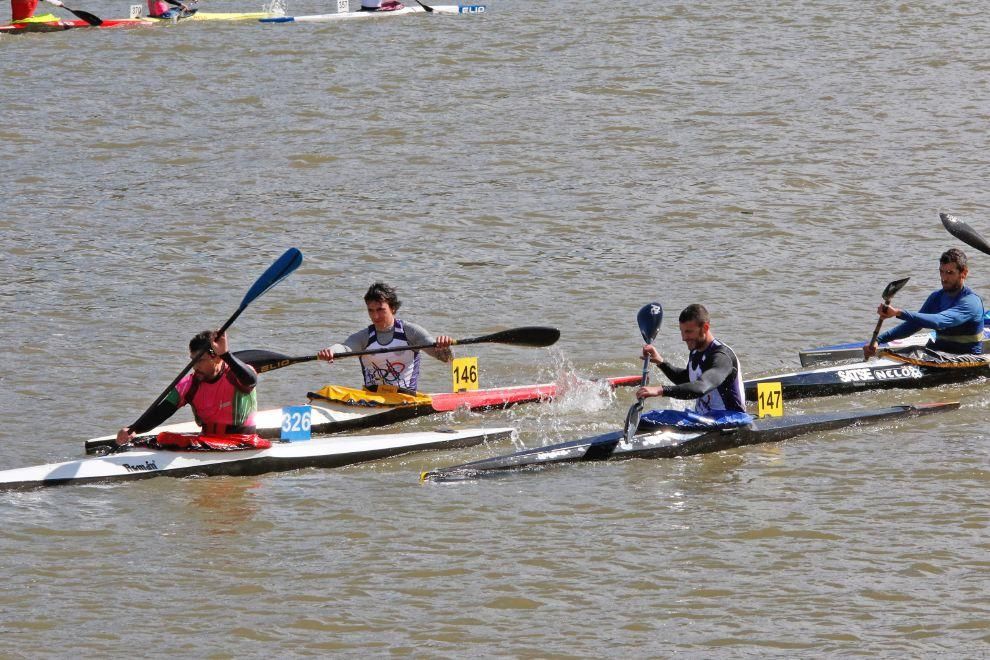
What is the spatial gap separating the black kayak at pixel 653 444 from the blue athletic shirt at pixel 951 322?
167 cm

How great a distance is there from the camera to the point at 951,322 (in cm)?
1217

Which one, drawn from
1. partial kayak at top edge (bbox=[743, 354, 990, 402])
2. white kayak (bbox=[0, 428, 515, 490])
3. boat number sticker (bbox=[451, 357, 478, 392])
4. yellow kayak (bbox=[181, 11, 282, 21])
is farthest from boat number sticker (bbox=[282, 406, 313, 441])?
yellow kayak (bbox=[181, 11, 282, 21])

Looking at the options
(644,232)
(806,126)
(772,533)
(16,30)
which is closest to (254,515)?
(772,533)

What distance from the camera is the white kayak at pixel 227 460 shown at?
962 centimetres

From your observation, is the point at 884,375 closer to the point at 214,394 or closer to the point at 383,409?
the point at 383,409

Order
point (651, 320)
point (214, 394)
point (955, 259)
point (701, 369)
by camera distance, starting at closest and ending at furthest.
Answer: point (214, 394), point (701, 369), point (651, 320), point (955, 259)

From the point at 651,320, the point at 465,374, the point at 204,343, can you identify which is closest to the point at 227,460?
the point at 204,343

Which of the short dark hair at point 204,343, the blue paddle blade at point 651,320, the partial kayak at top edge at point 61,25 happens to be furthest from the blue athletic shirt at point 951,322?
the partial kayak at top edge at point 61,25

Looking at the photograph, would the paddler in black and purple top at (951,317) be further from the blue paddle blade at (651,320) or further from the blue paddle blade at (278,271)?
the blue paddle blade at (278,271)

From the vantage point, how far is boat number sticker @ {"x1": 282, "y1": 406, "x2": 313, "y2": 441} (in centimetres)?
1045

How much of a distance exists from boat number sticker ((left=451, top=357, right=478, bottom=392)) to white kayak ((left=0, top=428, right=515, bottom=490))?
4.15ft

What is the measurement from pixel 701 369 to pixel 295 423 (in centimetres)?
294

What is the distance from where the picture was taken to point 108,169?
2000 centimetres

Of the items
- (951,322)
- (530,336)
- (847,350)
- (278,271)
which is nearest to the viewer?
(278,271)
